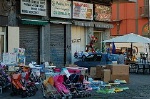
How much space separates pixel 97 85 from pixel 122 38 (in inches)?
374

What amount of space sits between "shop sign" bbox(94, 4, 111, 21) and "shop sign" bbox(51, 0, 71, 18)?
125 inches

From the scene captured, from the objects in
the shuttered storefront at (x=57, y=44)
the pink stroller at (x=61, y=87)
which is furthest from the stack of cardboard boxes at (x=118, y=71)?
the shuttered storefront at (x=57, y=44)

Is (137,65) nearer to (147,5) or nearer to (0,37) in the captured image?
(0,37)

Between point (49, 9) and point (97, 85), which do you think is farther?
point (49, 9)

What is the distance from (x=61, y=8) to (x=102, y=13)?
5.22 meters

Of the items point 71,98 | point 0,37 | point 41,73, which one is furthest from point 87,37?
point 71,98

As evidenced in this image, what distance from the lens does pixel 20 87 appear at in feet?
42.6

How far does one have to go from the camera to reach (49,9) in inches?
888

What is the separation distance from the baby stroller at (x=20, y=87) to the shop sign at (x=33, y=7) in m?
7.92

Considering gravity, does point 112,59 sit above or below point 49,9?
below

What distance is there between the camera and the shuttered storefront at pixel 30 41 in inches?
824

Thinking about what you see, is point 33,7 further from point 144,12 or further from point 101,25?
point 144,12

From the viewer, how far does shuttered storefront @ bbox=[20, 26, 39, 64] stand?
20938mm

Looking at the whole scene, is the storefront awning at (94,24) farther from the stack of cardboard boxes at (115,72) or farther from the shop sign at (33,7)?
the stack of cardboard boxes at (115,72)
